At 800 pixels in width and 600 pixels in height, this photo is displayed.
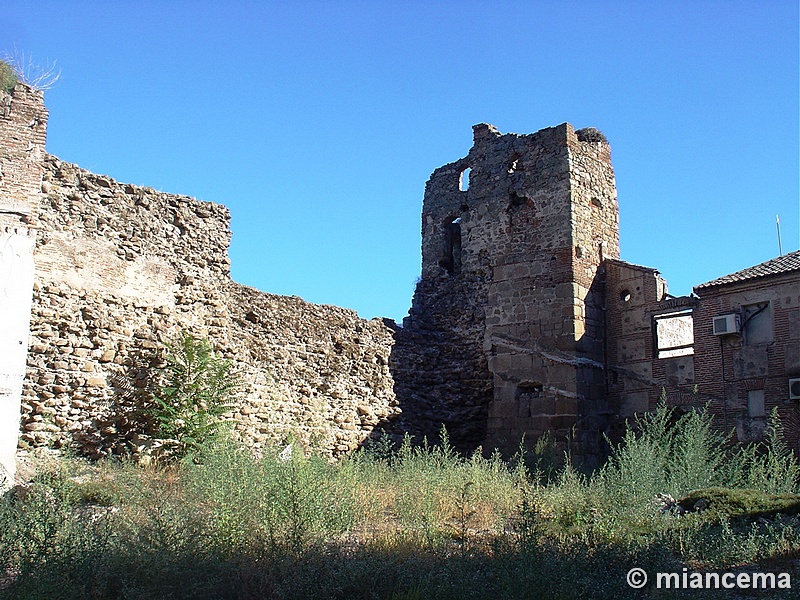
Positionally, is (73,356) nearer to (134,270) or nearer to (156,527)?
(134,270)

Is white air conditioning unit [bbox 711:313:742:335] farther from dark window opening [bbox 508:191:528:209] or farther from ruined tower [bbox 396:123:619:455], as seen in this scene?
dark window opening [bbox 508:191:528:209]

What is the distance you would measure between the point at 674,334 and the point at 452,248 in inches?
192

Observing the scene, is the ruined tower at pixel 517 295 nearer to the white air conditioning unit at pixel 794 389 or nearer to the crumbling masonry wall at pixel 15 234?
the white air conditioning unit at pixel 794 389

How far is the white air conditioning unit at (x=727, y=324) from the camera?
1441cm

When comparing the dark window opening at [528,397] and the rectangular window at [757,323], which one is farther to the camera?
the dark window opening at [528,397]

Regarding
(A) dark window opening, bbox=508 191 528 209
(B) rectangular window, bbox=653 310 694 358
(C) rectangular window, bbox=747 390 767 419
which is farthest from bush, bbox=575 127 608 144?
(C) rectangular window, bbox=747 390 767 419

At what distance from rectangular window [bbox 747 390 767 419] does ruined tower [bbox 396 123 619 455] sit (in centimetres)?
260

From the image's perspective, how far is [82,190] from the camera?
40.3 feet

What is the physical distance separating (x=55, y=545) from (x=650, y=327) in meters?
11.5

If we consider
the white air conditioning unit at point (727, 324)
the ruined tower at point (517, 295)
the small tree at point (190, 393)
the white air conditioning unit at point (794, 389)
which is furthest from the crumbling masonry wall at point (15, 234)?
the white air conditioning unit at point (794, 389)

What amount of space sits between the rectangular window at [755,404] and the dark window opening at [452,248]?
632 cm

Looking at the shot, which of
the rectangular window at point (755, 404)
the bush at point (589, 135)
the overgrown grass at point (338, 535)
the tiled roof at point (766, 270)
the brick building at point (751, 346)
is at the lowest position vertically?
the overgrown grass at point (338, 535)

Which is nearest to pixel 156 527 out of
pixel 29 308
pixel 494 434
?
pixel 29 308

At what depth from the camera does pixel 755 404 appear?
46.5 ft
